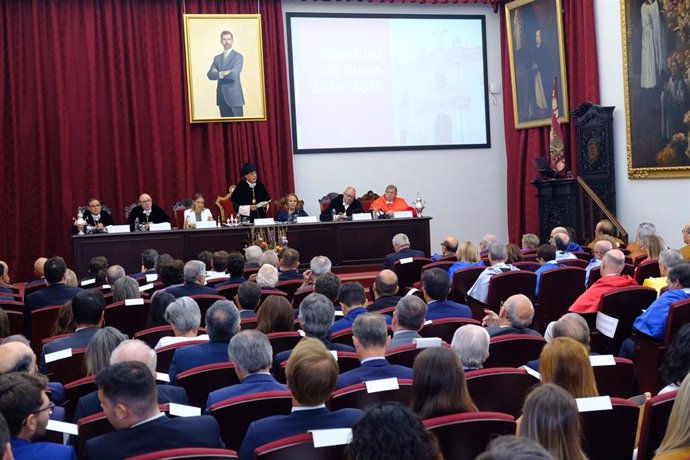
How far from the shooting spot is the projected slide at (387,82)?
1383 centimetres

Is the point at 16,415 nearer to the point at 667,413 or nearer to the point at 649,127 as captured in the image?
the point at 667,413

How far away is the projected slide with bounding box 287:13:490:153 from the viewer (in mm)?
13828

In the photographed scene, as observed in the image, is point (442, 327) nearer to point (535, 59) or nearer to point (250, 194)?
point (250, 194)

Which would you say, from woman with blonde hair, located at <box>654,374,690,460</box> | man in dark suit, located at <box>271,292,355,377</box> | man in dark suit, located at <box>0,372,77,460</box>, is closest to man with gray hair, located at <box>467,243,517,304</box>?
man in dark suit, located at <box>271,292,355,377</box>

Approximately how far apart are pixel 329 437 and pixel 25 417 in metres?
1.01

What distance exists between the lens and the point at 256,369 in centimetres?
359

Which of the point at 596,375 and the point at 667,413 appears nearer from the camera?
the point at 667,413

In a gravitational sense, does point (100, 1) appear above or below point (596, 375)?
above

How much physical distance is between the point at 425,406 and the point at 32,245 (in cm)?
1099

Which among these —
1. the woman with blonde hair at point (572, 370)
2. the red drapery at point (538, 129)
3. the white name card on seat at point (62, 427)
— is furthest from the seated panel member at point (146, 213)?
the woman with blonde hair at point (572, 370)

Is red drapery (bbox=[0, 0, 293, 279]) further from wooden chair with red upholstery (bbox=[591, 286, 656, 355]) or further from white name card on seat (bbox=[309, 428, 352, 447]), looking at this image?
white name card on seat (bbox=[309, 428, 352, 447])

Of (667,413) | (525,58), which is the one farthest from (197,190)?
(667,413)

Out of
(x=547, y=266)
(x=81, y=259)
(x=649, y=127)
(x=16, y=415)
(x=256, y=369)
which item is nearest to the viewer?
(x=16, y=415)

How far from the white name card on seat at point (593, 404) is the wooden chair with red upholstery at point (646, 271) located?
414 cm
